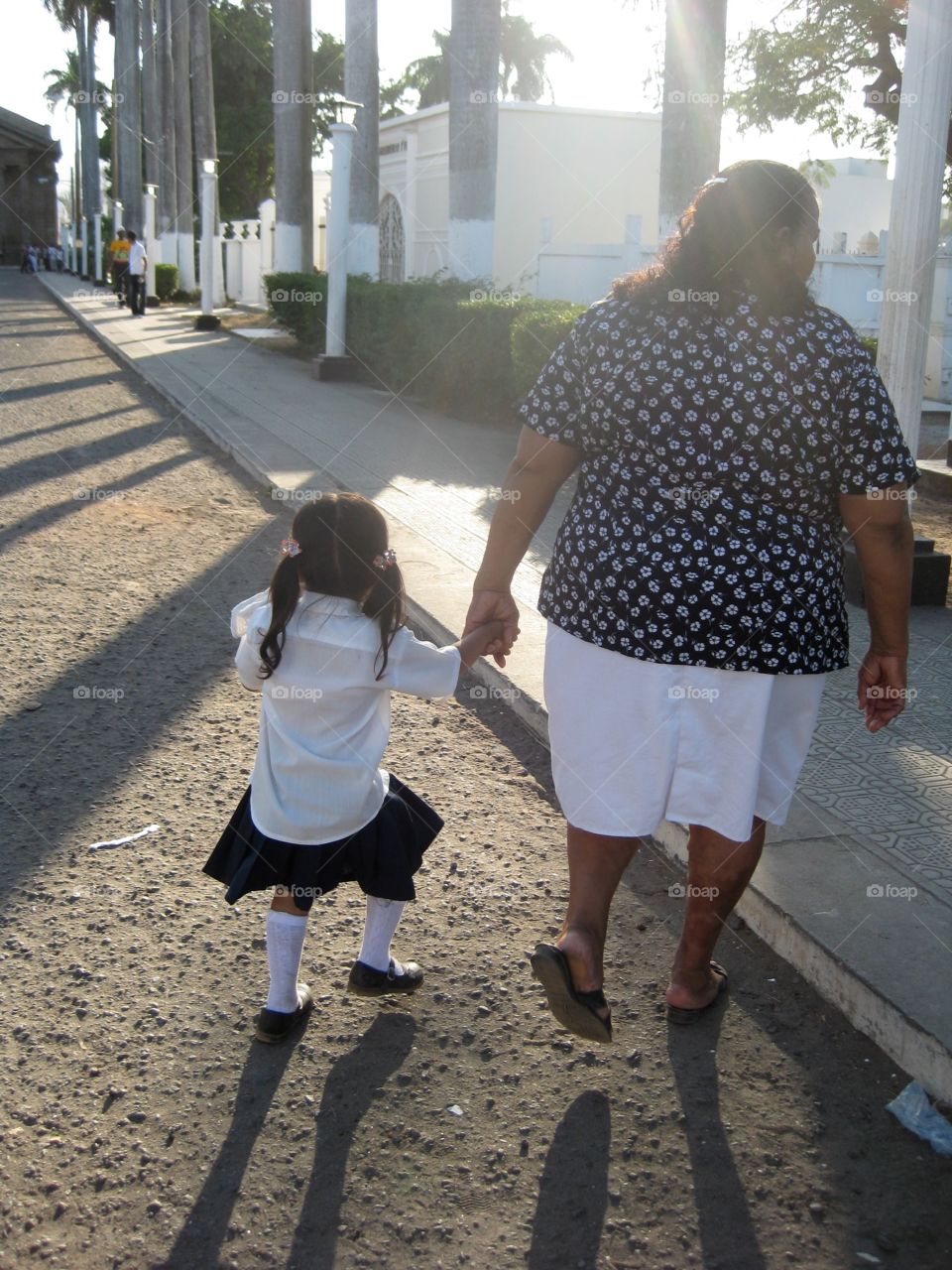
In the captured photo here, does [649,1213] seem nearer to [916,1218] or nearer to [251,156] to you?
[916,1218]

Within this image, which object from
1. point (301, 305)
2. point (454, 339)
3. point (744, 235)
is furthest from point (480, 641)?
point (301, 305)

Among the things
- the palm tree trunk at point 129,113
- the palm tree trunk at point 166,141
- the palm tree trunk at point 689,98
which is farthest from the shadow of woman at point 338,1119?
the palm tree trunk at point 129,113

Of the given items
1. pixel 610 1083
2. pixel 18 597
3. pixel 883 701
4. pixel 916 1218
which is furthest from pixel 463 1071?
pixel 18 597

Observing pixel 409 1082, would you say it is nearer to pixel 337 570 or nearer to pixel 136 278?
pixel 337 570

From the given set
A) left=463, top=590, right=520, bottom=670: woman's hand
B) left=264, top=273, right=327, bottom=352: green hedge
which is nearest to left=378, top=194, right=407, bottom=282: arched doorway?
left=264, top=273, right=327, bottom=352: green hedge

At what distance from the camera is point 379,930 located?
120 inches

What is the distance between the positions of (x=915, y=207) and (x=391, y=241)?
87.7 feet

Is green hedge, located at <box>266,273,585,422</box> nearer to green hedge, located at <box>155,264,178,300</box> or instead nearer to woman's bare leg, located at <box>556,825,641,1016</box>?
woman's bare leg, located at <box>556,825,641,1016</box>

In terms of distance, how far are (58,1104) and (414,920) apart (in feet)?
3.56

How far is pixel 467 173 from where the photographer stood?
16328 mm

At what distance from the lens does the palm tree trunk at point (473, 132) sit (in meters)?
15.6

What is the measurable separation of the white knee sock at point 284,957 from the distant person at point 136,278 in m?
28.8

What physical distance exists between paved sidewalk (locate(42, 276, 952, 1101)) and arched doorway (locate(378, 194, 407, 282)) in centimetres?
2006

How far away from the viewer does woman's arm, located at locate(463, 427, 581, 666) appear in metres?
2.77
